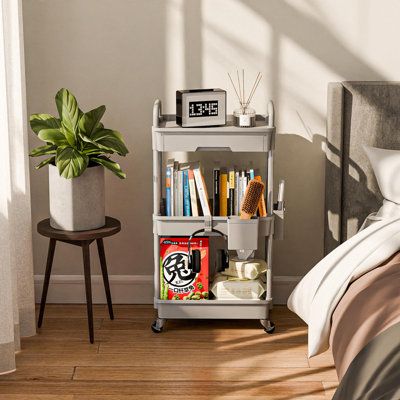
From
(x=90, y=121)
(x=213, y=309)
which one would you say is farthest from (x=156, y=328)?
(x=90, y=121)

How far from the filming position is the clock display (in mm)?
3395

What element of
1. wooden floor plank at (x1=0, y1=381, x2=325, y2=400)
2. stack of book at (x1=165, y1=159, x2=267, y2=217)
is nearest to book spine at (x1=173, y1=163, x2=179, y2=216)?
stack of book at (x1=165, y1=159, x2=267, y2=217)

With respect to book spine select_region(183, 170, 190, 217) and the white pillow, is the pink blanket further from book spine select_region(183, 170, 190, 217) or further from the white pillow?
book spine select_region(183, 170, 190, 217)

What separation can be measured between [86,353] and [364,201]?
53.8 inches

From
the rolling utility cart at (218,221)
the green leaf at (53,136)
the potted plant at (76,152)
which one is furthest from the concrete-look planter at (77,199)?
the rolling utility cart at (218,221)

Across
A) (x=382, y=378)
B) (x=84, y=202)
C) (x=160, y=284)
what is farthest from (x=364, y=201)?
(x=382, y=378)

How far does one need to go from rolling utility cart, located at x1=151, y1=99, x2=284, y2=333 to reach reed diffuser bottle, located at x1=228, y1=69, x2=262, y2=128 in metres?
0.04

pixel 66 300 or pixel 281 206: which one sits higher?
pixel 281 206

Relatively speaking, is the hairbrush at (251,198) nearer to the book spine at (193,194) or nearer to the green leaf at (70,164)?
the book spine at (193,194)

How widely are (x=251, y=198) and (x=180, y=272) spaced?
46 cm

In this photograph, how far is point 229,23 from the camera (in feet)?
12.1

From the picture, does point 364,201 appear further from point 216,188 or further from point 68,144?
point 68,144

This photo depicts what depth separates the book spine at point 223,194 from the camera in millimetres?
3492

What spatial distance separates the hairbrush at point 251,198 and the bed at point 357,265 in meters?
0.36
